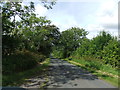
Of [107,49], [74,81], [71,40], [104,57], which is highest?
[71,40]

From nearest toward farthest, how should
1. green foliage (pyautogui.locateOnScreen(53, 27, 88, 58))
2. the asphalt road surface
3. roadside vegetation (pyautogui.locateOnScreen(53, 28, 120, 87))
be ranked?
the asphalt road surface < roadside vegetation (pyautogui.locateOnScreen(53, 28, 120, 87)) < green foliage (pyautogui.locateOnScreen(53, 27, 88, 58))

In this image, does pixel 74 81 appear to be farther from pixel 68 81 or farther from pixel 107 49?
pixel 107 49

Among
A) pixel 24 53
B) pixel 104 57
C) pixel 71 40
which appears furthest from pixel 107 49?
pixel 71 40

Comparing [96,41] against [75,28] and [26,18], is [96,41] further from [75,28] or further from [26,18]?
[75,28]

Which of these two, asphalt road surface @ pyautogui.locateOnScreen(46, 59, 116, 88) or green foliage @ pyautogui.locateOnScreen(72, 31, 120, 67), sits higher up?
green foliage @ pyautogui.locateOnScreen(72, 31, 120, 67)

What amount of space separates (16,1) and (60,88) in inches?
384

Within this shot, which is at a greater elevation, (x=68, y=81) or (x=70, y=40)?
(x=70, y=40)

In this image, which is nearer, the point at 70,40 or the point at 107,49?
the point at 107,49

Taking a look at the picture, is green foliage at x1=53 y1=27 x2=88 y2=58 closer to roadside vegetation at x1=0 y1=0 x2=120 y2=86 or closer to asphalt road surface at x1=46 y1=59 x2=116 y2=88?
roadside vegetation at x1=0 y1=0 x2=120 y2=86

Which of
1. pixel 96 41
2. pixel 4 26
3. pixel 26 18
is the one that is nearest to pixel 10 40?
pixel 4 26

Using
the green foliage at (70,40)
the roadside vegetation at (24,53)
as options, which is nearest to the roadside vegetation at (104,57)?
the roadside vegetation at (24,53)

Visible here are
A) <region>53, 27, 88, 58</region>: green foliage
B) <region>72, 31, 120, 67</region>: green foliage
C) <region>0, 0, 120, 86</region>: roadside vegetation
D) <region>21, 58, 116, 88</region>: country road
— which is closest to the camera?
<region>21, 58, 116, 88</region>: country road

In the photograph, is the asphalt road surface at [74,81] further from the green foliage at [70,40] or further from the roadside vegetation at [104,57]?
the green foliage at [70,40]

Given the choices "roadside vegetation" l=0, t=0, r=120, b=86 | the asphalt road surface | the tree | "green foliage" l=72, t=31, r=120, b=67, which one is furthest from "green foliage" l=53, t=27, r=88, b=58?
the asphalt road surface
